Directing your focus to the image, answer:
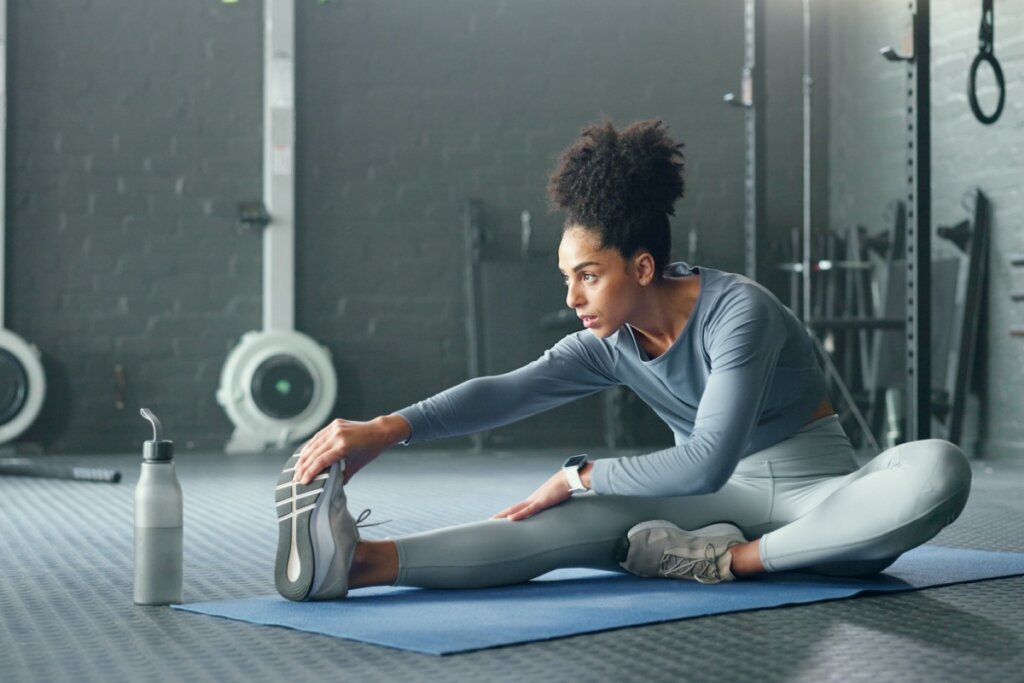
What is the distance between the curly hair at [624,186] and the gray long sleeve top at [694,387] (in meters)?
0.15

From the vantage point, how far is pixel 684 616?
6.65 ft

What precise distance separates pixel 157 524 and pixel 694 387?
3.11 feet

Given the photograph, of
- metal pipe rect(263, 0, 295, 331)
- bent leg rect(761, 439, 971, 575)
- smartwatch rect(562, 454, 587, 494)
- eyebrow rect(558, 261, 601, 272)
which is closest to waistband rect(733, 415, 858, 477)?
bent leg rect(761, 439, 971, 575)

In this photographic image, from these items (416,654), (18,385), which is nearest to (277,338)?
(18,385)

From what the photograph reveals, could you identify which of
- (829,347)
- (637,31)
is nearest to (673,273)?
(829,347)

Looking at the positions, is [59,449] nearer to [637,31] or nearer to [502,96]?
[502,96]

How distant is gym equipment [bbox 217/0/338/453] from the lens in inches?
235

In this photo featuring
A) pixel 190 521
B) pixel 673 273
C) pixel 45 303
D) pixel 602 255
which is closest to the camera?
pixel 602 255

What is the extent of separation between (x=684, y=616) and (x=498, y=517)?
0.42 m

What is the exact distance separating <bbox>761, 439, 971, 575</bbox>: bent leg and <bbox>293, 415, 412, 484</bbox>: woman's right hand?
0.69 m

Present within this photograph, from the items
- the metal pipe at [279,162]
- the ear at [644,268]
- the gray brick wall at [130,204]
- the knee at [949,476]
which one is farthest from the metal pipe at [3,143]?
the knee at [949,476]

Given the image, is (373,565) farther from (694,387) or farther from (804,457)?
(804,457)

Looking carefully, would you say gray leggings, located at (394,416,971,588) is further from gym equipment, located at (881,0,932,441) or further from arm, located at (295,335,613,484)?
gym equipment, located at (881,0,932,441)

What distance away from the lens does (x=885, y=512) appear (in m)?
2.15
